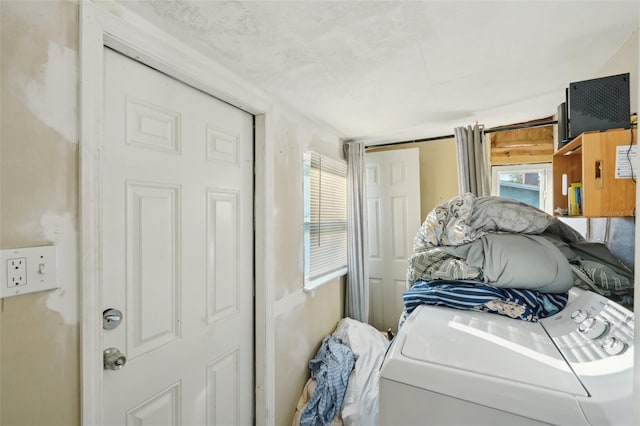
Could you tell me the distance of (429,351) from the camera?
2.78 ft

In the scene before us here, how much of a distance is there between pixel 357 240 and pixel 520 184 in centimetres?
195

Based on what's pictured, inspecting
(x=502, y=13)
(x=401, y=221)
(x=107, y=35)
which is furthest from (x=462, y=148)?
(x=107, y=35)

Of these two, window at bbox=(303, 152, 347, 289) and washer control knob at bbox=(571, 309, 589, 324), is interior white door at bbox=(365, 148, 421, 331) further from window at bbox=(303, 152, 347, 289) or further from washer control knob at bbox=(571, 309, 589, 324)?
washer control knob at bbox=(571, 309, 589, 324)

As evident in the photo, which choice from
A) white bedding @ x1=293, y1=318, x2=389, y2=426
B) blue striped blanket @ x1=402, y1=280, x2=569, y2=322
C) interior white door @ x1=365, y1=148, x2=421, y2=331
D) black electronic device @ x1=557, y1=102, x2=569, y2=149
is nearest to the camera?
blue striped blanket @ x1=402, y1=280, x2=569, y2=322

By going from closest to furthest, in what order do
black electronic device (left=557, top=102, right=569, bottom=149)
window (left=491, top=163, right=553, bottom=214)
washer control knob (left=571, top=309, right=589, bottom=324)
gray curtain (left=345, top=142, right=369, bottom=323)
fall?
washer control knob (left=571, top=309, right=589, bottom=324)
black electronic device (left=557, top=102, right=569, bottom=149)
gray curtain (left=345, top=142, right=369, bottom=323)
window (left=491, top=163, right=553, bottom=214)

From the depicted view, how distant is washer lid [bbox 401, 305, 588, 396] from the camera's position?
0.71 m

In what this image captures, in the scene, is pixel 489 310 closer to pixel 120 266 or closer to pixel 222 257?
pixel 222 257

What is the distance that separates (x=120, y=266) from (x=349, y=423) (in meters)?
1.58

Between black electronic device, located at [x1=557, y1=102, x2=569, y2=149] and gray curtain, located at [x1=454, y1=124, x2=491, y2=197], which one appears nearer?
black electronic device, located at [x1=557, y1=102, x2=569, y2=149]

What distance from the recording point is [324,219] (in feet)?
7.59

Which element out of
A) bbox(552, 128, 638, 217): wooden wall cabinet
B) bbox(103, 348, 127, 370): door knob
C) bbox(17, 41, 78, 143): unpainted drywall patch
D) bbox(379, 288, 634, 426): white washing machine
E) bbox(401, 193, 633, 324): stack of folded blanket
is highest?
bbox(17, 41, 78, 143): unpainted drywall patch

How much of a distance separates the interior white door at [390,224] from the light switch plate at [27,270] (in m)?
2.47

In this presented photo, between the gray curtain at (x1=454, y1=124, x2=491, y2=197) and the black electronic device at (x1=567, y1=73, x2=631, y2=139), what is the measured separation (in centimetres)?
100

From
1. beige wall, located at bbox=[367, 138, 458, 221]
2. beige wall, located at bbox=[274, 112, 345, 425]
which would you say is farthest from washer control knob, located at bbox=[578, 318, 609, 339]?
beige wall, located at bbox=[367, 138, 458, 221]
